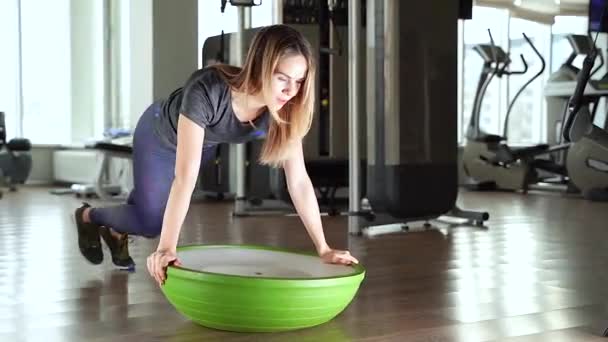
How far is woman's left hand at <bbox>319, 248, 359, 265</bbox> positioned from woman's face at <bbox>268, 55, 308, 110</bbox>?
18.2 inches

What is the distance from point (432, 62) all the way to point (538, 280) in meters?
1.68

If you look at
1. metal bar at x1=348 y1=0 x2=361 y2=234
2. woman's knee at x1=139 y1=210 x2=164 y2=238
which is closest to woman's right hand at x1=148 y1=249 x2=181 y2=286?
woman's knee at x1=139 y1=210 x2=164 y2=238

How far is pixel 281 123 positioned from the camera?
5.97ft

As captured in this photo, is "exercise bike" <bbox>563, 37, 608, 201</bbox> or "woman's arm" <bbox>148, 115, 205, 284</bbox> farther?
"exercise bike" <bbox>563, 37, 608, 201</bbox>

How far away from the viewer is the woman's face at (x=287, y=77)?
1.67 meters

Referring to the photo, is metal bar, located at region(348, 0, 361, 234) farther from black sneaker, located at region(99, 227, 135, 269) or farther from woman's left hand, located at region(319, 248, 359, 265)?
woman's left hand, located at region(319, 248, 359, 265)

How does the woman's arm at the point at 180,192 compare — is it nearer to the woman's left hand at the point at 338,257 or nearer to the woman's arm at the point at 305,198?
the woman's arm at the point at 305,198

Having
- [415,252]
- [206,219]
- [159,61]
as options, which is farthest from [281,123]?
[159,61]

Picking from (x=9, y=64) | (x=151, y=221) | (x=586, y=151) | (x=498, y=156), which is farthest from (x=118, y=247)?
(x=9, y=64)

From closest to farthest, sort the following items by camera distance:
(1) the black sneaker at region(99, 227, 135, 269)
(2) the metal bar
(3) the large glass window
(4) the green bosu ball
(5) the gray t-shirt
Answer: (4) the green bosu ball
(5) the gray t-shirt
(1) the black sneaker at region(99, 227, 135, 269)
(2) the metal bar
(3) the large glass window

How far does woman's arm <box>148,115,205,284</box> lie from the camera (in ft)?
5.64

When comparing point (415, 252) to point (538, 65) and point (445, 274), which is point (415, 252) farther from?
point (538, 65)

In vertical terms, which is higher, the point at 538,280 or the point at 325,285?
the point at 325,285

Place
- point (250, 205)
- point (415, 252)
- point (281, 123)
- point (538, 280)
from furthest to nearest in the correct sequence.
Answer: point (250, 205) → point (415, 252) → point (538, 280) → point (281, 123)
